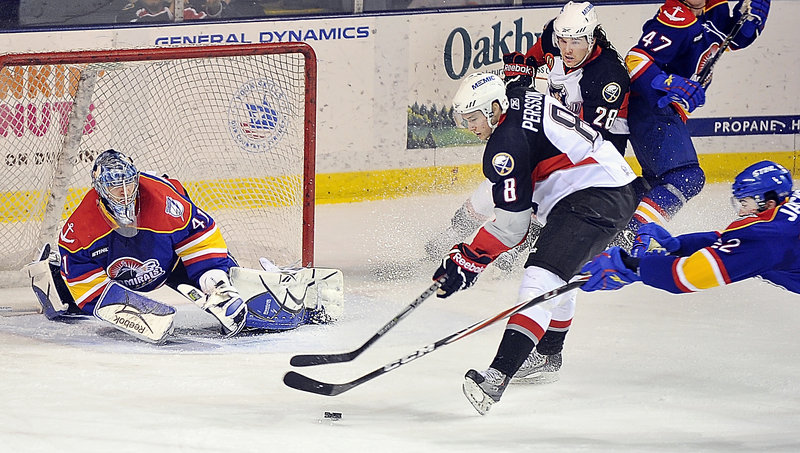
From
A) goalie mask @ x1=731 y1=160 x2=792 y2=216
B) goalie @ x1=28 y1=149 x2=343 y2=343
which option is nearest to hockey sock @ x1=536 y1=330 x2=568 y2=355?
goalie mask @ x1=731 y1=160 x2=792 y2=216

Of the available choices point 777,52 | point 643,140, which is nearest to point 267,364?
point 643,140

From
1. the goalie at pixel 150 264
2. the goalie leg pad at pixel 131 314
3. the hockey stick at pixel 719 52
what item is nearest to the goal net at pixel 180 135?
the goalie at pixel 150 264

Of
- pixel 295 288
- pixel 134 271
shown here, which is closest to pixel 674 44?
pixel 295 288

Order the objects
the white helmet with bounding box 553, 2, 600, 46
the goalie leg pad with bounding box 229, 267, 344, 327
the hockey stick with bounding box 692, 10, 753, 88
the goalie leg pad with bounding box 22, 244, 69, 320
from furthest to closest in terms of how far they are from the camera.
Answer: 1. the hockey stick with bounding box 692, 10, 753, 88
2. the white helmet with bounding box 553, 2, 600, 46
3. the goalie leg pad with bounding box 22, 244, 69, 320
4. the goalie leg pad with bounding box 229, 267, 344, 327

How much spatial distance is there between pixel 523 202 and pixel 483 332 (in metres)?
0.98

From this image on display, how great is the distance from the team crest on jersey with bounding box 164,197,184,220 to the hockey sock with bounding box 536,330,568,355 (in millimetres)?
1208

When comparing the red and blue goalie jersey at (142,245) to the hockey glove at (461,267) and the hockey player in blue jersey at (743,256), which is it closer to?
the hockey glove at (461,267)

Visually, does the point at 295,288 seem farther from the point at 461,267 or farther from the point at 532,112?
the point at 532,112

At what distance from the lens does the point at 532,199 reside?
140 inches

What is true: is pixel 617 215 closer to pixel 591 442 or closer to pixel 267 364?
pixel 591 442

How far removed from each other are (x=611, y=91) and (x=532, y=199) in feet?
3.63

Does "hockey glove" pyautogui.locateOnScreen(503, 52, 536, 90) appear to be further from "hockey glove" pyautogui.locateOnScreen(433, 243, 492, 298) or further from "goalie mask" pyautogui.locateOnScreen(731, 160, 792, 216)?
"goalie mask" pyautogui.locateOnScreen(731, 160, 792, 216)

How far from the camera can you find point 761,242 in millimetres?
3020

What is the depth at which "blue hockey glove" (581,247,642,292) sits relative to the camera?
314 cm
